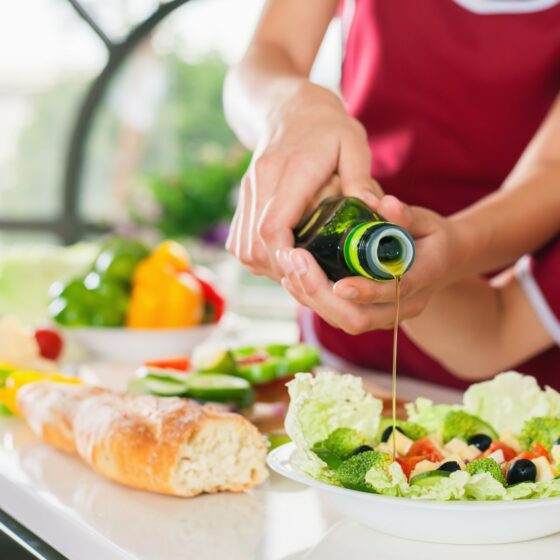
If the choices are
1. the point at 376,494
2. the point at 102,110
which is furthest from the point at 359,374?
the point at 102,110

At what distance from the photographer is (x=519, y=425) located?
1.00 m

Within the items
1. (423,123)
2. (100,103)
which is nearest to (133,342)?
(423,123)

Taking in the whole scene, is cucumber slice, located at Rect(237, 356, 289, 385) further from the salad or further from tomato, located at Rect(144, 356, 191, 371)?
the salad

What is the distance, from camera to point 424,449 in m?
0.94

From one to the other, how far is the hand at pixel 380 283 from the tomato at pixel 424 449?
14cm

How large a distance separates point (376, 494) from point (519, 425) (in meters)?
0.26

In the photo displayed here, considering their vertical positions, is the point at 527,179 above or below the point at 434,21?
below

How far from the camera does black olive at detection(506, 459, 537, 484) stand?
2.69 ft

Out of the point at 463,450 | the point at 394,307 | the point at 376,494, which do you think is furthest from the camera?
the point at 394,307

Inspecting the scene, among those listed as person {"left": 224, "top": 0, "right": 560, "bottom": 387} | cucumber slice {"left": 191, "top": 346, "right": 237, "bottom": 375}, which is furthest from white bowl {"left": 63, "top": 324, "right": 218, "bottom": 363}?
cucumber slice {"left": 191, "top": 346, "right": 237, "bottom": 375}

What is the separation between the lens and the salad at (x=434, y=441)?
0.80 meters

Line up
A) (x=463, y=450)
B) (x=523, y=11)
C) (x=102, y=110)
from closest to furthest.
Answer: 1. (x=463, y=450)
2. (x=523, y=11)
3. (x=102, y=110)

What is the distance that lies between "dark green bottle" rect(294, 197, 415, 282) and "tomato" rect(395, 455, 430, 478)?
171 mm

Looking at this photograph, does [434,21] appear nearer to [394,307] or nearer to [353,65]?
[353,65]
